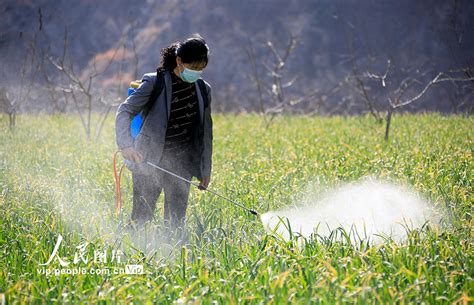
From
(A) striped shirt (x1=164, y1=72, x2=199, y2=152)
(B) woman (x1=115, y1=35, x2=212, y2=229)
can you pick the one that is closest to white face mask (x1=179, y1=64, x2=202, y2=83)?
(B) woman (x1=115, y1=35, x2=212, y2=229)

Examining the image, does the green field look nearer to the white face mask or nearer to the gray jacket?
the gray jacket

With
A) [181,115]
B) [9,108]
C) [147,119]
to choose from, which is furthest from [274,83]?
[147,119]

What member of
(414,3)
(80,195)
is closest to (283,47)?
(414,3)

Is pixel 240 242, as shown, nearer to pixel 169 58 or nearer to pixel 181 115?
pixel 181 115

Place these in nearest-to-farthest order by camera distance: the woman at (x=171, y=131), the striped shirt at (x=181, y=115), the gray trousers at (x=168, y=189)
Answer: the woman at (x=171, y=131), the striped shirt at (x=181, y=115), the gray trousers at (x=168, y=189)

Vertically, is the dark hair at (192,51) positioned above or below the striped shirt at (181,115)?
above

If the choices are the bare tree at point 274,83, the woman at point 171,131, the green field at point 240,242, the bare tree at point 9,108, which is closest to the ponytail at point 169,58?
the woman at point 171,131

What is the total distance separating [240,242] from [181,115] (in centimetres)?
108

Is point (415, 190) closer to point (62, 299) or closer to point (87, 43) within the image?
point (62, 299)

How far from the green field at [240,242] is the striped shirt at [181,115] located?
71cm

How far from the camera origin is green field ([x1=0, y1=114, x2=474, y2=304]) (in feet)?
11.6

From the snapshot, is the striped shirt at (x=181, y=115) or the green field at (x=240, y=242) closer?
the green field at (x=240, y=242)

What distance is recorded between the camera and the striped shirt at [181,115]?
15.2 ft

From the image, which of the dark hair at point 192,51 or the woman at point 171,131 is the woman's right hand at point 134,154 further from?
the dark hair at point 192,51
